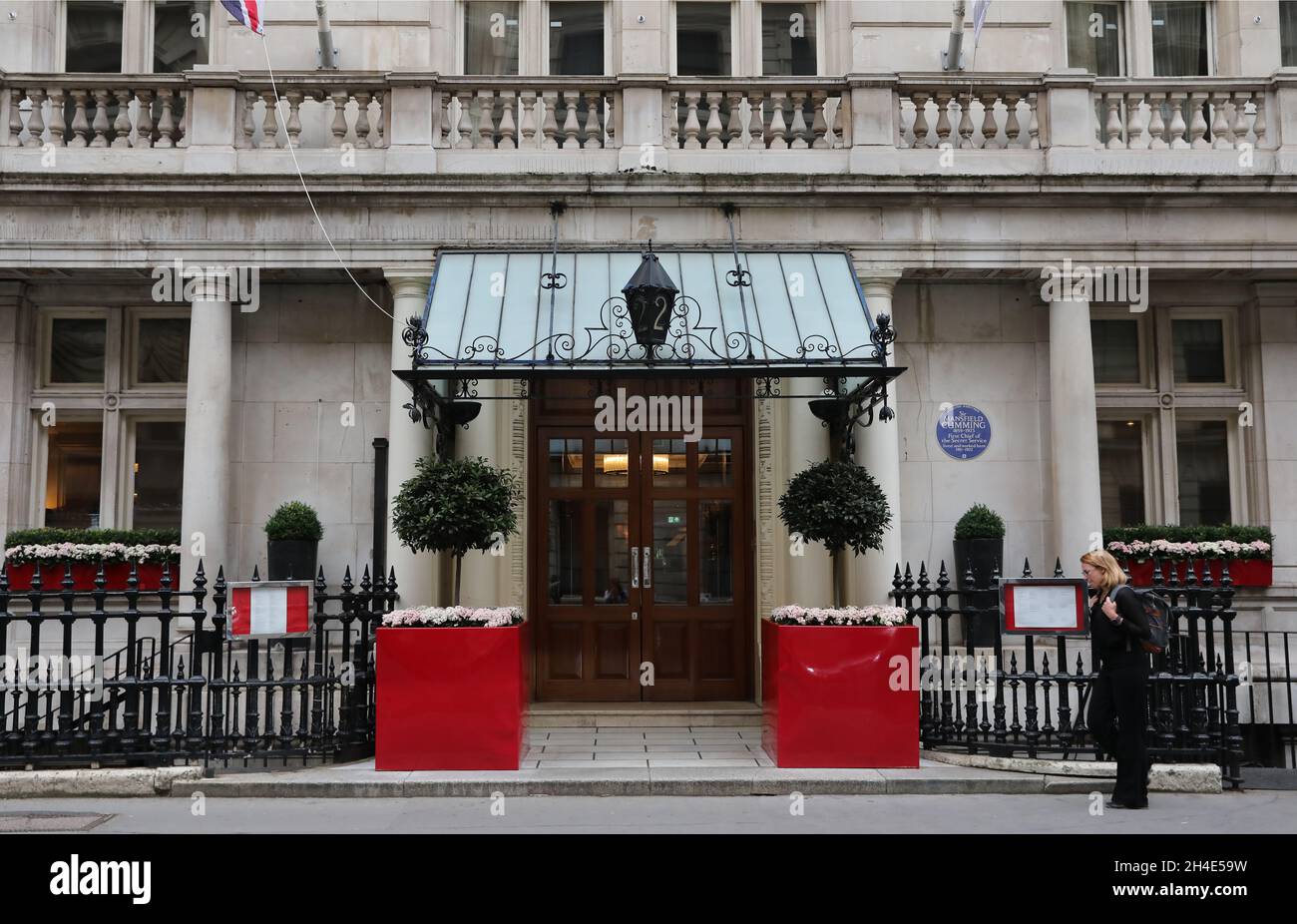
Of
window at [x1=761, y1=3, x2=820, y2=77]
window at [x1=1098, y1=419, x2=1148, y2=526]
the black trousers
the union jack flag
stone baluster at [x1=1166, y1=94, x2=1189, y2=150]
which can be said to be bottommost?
the black trousers

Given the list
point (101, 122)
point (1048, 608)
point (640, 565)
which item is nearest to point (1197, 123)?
point (1048, 608)

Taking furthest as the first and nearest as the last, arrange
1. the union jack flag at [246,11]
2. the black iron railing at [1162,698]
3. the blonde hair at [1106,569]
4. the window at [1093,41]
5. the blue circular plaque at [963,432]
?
1. the window at [1093,41]
2. the blue circular plaque at [963,432]
3. the union jack flag at [246,11]
4. the black iron railing at [1162,698]
5. the blonde hair at [1106,569]

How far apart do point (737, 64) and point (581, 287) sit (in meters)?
4.67

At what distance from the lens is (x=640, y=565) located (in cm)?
1355

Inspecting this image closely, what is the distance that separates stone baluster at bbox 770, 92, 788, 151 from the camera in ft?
42.9

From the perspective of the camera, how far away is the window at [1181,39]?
578 inches

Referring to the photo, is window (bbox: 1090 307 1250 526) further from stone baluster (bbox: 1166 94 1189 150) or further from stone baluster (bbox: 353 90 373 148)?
stone baluster (bbox: 353 90 373 148)

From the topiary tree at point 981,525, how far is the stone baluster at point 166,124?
973cm

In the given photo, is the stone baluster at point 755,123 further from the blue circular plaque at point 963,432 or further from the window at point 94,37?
the window at point 94,37

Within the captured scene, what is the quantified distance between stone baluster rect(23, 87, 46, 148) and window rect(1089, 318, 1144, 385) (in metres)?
13.3

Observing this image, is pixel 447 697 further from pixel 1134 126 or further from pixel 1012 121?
pixel 1134 126

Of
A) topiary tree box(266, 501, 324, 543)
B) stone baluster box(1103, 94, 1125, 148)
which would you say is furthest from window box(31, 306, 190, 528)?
stone baluster box(1103, 94, 1125, 148)

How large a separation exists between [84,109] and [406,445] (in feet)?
19.0

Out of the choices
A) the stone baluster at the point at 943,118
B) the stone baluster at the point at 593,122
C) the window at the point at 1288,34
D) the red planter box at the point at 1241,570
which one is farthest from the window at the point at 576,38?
the red planter box at the point at 1241,570
